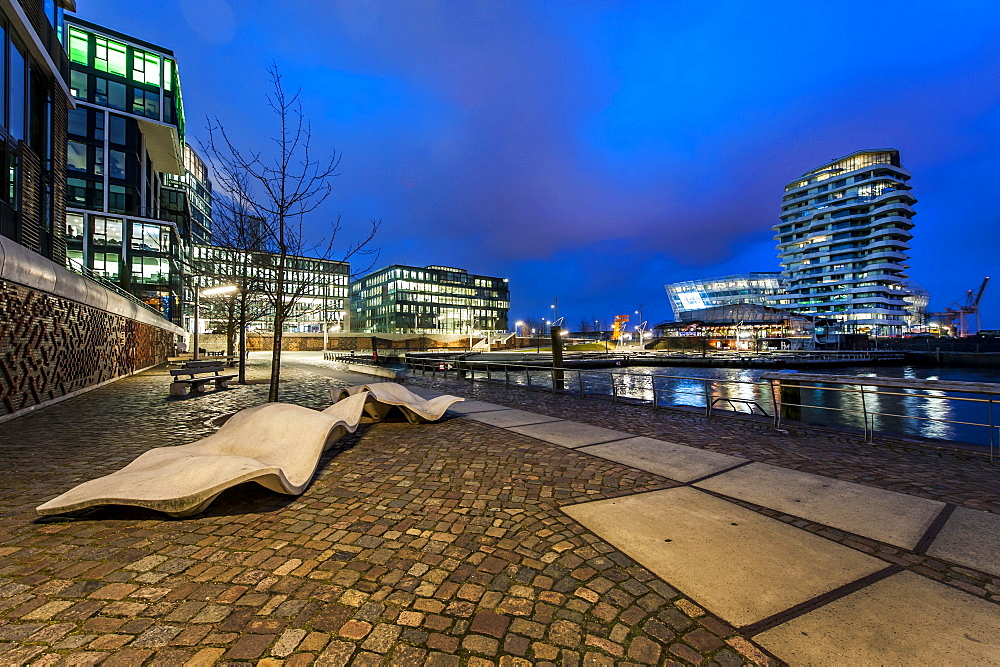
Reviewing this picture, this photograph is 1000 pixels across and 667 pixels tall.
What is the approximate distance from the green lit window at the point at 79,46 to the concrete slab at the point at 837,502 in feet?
207

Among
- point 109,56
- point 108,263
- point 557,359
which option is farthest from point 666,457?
point 109,56

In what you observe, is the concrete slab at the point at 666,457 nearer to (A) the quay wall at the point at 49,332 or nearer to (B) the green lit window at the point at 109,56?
(A) the quay wall at the point at 49,332

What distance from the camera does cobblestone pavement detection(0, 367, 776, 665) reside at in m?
2.26

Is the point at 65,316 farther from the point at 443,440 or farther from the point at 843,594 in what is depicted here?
the point at 843,594

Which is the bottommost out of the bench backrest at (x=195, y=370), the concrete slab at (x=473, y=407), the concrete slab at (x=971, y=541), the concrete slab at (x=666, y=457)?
the concrete slab at (x=971, y=541)

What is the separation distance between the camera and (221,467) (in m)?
4.21

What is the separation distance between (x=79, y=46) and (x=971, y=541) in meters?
65.7

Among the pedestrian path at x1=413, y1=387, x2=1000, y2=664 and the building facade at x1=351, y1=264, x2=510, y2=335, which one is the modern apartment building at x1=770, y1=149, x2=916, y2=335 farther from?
the pedestrian path at x1=413, y1=387, x2=1000, y2=664

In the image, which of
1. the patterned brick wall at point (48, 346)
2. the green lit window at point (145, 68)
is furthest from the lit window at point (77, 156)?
the patterned brick wall at point (48, 346)

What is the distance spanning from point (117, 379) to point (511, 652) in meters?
23.3

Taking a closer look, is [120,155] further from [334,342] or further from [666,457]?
[666,457]

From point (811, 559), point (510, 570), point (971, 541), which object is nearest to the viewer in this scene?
point (510, 570)

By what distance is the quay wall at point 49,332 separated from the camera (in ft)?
28.7

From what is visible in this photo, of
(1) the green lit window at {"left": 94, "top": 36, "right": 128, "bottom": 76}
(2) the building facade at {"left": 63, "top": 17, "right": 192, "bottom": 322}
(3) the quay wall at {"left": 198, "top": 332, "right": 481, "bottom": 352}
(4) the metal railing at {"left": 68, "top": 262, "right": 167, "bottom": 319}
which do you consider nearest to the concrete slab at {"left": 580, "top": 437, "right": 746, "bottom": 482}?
(4) the metal railing at {"left": 68, "top": 262, "right": 167, "bottom": 319}
